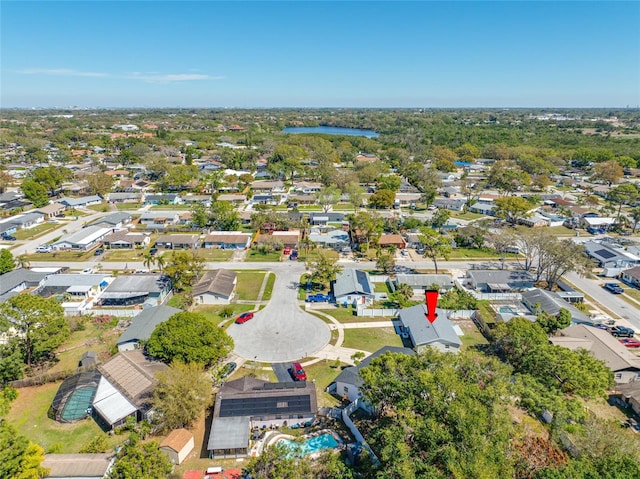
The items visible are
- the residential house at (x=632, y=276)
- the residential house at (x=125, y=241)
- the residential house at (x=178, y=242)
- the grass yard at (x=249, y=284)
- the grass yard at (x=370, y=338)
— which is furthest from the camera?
the residential house at (x=125, y=241)

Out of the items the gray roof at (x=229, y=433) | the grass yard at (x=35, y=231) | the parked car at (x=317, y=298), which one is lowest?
the parked car at (x=317, y=298)

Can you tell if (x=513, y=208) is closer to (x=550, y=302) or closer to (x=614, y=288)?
(x=614, y=288)

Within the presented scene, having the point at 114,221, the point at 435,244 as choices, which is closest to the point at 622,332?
the point at 435,244

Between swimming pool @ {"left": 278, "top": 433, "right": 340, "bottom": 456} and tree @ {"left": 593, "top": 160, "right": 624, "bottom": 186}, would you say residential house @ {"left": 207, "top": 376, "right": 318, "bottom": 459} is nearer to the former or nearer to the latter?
swimming pool @ {"left": 278, "top": 433, "right": 340, "bottom": 456}

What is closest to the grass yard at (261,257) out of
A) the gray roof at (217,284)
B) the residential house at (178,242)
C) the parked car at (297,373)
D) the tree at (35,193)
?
the gray roof at (217,284)

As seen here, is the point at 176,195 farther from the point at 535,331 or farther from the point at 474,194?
the point at 535,331

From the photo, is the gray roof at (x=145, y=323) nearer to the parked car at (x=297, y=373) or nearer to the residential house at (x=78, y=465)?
the residential house at (x=78, y=465)
